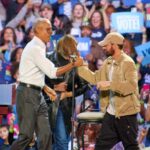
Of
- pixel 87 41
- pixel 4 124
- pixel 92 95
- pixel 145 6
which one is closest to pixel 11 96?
pixel 4 124

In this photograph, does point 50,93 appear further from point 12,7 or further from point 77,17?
point 12,7

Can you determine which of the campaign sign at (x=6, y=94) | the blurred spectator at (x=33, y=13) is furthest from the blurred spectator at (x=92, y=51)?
the campaign sign at (x=6, y=94)

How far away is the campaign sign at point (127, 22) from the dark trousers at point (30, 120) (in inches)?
92.9

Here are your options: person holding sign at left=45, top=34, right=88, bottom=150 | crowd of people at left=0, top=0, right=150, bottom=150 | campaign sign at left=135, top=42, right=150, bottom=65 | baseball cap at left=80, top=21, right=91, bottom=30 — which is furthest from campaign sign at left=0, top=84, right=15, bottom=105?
campaign sign at left=135, top=42, right=150, bottom=65

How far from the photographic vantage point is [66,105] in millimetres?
5227

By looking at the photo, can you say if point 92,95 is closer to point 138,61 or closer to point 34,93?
point 138,61

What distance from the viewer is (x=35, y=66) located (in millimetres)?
4750

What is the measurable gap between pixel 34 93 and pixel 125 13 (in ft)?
8.21

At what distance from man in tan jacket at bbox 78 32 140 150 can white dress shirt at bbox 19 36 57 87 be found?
45 centimetres

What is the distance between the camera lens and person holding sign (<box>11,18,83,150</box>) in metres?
4.71

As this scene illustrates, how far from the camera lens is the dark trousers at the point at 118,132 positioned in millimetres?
4625

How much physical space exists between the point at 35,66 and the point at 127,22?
2.37m

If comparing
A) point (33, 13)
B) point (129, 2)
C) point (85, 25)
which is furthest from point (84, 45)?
point (33, 13)

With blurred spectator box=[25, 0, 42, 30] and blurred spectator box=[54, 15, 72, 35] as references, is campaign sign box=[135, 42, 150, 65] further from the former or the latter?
blurred spectator box=[25, 0, 42, 30]
